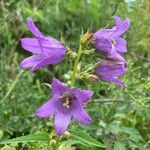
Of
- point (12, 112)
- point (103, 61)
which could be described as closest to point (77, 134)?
point (103, 61)

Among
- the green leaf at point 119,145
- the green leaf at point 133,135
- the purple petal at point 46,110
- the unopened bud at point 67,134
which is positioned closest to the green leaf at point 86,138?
the unopened bud at point 67,134

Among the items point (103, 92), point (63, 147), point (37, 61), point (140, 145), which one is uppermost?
point (37, 61)

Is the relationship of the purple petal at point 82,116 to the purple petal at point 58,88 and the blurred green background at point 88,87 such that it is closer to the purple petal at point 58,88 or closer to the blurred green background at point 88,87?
the purple petal at point 58,88

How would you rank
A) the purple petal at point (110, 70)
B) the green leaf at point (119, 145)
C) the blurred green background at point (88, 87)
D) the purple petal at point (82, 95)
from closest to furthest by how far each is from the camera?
the purple petal at point (82, 95) < the purple petal at point (110, 70) < the green leaf at point (119, 145) < the blurred green background at point (88, 87)

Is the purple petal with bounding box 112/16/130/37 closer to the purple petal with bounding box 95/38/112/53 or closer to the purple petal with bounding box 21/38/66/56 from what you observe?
the purple petal with bounding box 95/38/112/53

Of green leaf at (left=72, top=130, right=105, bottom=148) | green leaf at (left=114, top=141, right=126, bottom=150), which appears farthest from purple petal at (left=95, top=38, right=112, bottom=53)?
green leaf at (left=114, top=141, right=126, bottom=150)

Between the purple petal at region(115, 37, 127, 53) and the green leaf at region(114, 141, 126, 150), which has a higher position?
the purple petal at region(115, 37, 127, 53)

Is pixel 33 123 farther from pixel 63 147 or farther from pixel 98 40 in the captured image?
pixel 98 40
